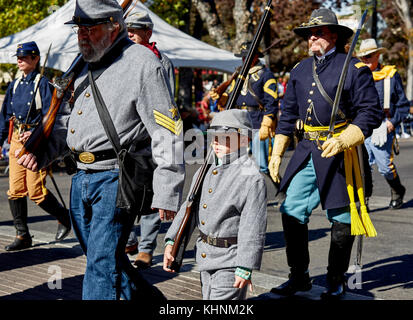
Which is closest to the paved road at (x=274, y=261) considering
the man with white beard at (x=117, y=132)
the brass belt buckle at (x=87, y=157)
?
the man with white beard at (x=117, y=132)

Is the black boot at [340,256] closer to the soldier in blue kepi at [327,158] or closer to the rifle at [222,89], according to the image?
the soldier in blue kepi at [327,158]

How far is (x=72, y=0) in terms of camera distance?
1309cm

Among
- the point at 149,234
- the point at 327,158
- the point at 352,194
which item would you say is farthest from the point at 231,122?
the point at 149,234

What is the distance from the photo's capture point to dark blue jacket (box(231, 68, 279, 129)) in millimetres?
8438

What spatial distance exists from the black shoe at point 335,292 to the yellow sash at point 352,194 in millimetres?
383

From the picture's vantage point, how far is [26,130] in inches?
272

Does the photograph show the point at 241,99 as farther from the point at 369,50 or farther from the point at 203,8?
the point at 203,8

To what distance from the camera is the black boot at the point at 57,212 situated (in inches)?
273

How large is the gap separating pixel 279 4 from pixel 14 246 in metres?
33.9

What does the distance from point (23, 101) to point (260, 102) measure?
316 cm

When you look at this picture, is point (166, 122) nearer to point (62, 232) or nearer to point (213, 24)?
point (62, 232)

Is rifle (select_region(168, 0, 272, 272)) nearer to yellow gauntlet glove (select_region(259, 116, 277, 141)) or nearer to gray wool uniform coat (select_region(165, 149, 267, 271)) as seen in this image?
gray wool uniform coat (select_region(165, 149, 267, 271))

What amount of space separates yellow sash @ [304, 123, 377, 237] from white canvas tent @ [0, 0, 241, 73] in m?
7.55
